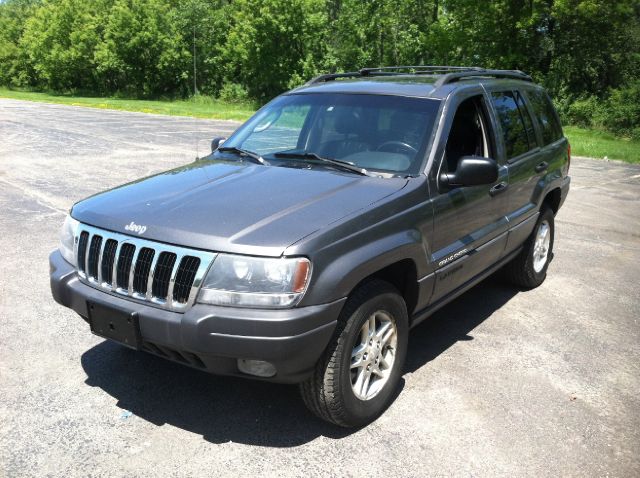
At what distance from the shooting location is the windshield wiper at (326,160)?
3.79 m

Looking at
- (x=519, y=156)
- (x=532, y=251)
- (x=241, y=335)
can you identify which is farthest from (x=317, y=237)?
(x=532, y=251)

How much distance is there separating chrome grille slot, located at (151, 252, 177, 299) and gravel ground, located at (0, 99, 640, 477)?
2.65ft

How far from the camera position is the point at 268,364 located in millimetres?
2895

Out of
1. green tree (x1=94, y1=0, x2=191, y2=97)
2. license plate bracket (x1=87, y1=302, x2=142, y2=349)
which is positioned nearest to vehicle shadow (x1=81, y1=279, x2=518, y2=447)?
license plate bracket (x1=87, y1=302, x2=142, y2=349)

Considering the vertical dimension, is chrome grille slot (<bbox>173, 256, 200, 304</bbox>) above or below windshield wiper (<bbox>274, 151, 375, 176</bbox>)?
below

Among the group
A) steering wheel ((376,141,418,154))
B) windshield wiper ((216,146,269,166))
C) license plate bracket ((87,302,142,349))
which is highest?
steering wheel ((376,141,418,154))

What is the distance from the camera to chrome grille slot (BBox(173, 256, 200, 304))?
2910mm

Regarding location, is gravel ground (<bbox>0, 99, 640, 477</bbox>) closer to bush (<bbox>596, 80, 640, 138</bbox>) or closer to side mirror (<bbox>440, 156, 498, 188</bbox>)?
side mirror (<bbox>440, 156, 498, 188</bbox>)

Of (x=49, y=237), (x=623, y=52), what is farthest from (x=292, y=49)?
(x=49, y=237)

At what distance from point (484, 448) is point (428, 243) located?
118cm

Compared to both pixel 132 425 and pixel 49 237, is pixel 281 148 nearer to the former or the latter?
pixel 132 425

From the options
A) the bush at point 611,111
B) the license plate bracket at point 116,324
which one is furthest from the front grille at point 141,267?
the bush at point 611,111

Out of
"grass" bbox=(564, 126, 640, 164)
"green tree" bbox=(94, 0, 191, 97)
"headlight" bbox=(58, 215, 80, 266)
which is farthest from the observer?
"green tree" bbox=(94, 0, 191, 97)

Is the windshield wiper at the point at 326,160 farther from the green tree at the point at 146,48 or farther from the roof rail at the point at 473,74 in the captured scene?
the green tree at the point at 146,48
